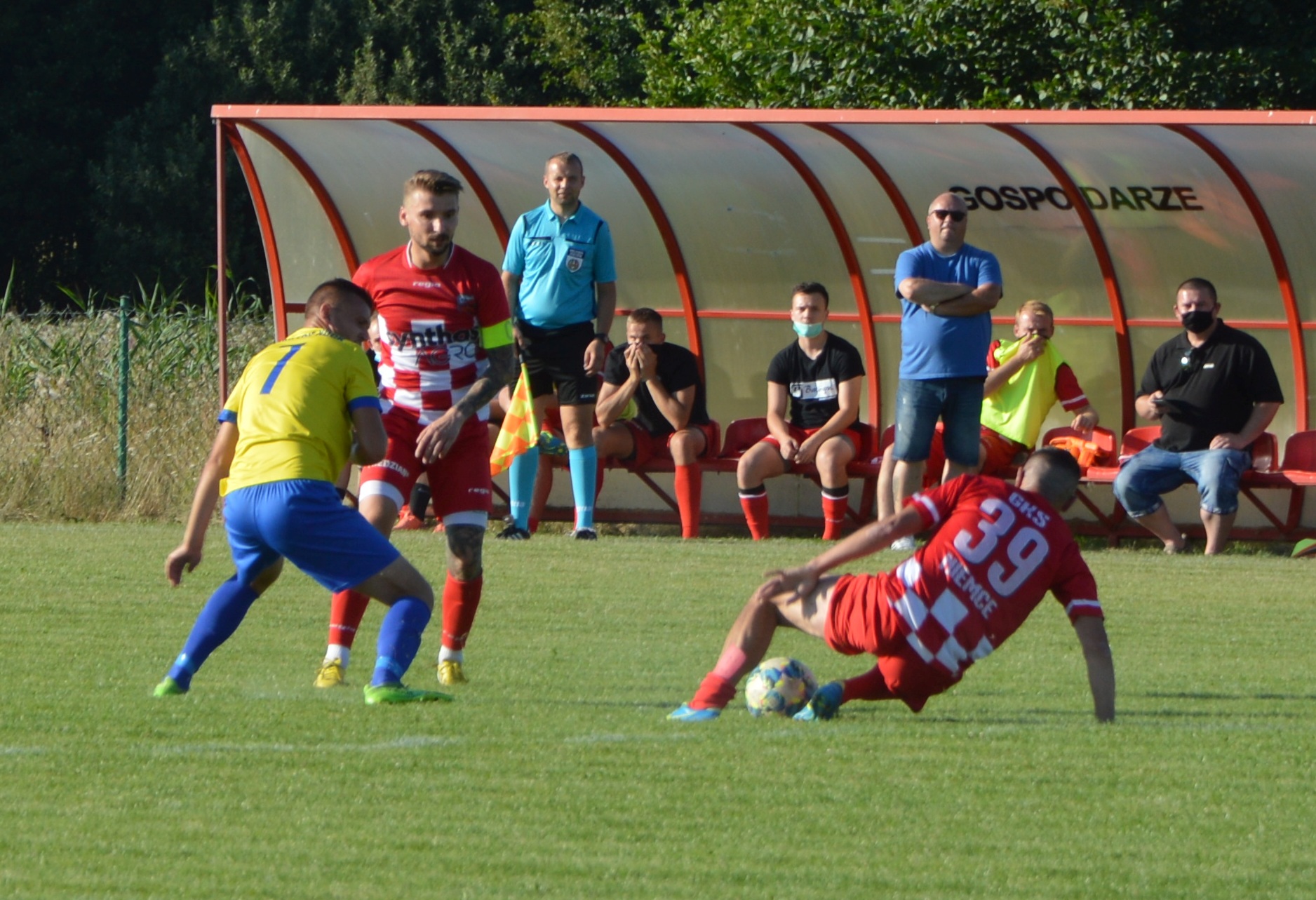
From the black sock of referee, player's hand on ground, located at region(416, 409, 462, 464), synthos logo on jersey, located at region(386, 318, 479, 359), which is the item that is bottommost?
the black sock of referee

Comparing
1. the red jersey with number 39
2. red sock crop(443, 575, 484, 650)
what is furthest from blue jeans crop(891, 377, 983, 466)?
the red jersey with number 39

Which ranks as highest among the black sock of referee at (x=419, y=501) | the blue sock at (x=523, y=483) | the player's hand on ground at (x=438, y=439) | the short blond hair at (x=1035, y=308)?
the short blond hair at (x=1035, y=308)

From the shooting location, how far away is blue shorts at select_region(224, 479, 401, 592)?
5.68 metres

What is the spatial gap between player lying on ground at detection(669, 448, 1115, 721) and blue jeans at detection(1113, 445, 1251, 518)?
5834 millimetres

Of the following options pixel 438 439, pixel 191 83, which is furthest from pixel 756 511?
pixel 191 83

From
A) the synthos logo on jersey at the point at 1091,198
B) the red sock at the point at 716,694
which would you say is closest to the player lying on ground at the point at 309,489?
the red sock at the point at 716,694

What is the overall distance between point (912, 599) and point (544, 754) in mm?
1137

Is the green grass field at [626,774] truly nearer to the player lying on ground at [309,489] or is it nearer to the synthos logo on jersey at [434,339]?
the player lying on ground at [309,489]

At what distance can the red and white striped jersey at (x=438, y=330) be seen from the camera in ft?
22.2

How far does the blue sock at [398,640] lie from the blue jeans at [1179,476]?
21.6 ft

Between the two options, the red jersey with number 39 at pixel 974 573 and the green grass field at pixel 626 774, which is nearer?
the green grass field at pixel 626 774

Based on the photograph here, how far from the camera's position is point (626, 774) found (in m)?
4.96

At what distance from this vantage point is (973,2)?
64.0 feet

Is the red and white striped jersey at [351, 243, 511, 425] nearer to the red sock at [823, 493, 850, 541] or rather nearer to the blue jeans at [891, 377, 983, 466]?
the blue jeans at [891, 377, 983, 466]
